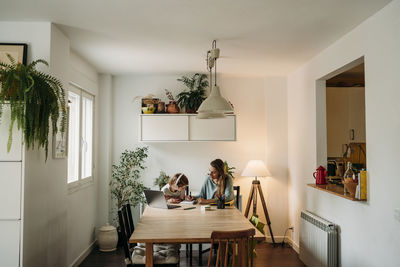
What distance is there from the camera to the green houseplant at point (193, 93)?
5496 millimetres

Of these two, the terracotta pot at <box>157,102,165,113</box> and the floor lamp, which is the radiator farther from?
the terracotta pot at <box>157,102,165,113</box>

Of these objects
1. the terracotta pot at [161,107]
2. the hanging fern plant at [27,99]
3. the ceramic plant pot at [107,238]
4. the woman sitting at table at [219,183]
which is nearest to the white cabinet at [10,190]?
the hanging fern plant at [27,99]

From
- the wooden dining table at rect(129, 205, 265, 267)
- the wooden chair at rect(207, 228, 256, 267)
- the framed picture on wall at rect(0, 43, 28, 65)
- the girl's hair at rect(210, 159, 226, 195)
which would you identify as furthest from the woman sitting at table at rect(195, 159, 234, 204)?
the framed picture on wall at rect(0, 43, 28, 65)

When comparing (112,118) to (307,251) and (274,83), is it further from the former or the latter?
(307,251)

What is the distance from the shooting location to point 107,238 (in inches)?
200

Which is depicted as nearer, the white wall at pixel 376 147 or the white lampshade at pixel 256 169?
the white wall at pixel 376 147

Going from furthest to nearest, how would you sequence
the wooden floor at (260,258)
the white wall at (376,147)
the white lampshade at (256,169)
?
the white lampshade at (256,169), the wooden floor at (260,258), the white wall at (376,147)

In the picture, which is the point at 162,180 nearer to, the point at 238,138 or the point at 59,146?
the point at 238,138

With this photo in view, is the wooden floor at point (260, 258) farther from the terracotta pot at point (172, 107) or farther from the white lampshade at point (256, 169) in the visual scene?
the terracotta pot at point (172, 107)

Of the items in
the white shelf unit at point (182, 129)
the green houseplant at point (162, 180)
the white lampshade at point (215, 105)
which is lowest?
the green houseplant at point (162, 180)

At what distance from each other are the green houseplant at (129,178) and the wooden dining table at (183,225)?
1527mm

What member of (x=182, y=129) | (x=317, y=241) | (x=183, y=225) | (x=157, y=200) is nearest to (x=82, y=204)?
(x=157, y=200)

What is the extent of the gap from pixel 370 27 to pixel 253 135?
2.98 m

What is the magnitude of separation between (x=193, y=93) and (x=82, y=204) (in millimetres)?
2348
